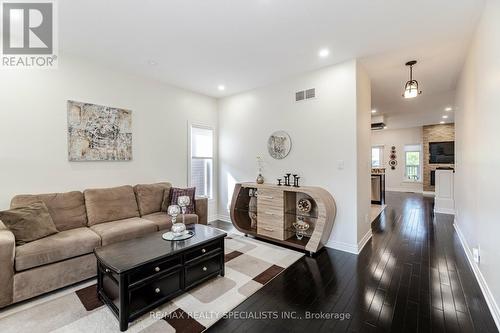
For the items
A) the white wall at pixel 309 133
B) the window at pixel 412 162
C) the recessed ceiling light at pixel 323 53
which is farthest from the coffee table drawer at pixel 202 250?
the window at pixel 412 162

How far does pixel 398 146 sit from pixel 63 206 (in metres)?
11.7

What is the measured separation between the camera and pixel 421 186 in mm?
9719

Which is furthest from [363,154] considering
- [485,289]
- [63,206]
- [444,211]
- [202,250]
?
[63,206]

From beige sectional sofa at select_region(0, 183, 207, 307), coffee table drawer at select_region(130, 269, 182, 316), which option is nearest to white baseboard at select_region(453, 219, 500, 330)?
coffee table drawer at select_region(130, 269, 182, 316)

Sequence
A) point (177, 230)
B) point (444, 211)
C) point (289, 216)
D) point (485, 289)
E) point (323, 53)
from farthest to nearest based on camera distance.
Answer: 1. point (444, 211)
2. point (289, 216)
3. point (323, 53)
4. point (177, 230)
5. point (485, 289)

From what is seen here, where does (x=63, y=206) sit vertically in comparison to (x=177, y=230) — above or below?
above

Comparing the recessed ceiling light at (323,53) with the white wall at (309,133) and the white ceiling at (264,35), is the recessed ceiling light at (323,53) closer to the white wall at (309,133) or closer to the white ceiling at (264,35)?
the white ceiling at (264,35)

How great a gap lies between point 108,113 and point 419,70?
5255 mm

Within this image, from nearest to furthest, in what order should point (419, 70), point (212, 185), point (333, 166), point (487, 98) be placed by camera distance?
point (487, 98), point (333, 166), point (419, 70), point (212, 185)

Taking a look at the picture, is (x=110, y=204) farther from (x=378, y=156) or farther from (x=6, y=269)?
(x=378, y=156)

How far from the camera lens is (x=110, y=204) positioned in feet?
11.0

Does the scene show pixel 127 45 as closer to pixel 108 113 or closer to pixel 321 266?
pixel 108 113

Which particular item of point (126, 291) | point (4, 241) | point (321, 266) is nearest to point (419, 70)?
point (321, 266)

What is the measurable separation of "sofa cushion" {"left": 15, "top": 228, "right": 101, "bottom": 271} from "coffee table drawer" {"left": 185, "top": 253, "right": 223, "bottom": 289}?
3.97 ft
